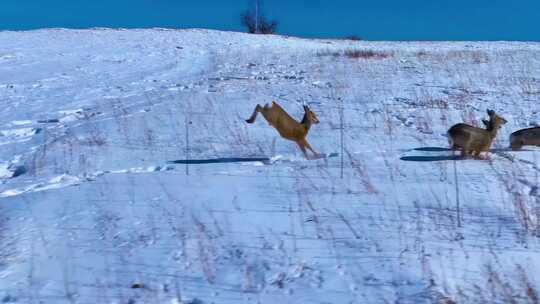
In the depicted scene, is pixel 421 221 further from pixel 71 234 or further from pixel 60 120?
pixel 60 120

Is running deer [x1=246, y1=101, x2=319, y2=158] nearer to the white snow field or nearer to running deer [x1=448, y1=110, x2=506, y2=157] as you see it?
the white snow field

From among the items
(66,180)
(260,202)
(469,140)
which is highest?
(469,140)

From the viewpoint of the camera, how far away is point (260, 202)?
18.0ft

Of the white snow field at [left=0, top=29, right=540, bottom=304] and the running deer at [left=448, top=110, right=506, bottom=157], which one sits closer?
the white snow field at [left=0, top=29, right=540, bottom=304]

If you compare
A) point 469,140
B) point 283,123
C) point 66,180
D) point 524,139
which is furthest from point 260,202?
point 524,139

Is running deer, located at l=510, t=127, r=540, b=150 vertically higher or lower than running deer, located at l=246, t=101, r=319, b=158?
lower

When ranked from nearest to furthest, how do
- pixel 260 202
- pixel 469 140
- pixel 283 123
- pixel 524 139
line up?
pixel 260 202 → pixel 469 140 → pixel 283 123 → pixel 524 139

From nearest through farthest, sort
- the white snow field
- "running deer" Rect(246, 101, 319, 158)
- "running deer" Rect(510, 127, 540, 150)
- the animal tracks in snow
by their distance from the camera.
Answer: the white snow field < the animal tracks in snow < "running deer" Rect(246, 101, 319, 158) < "running deer" Rect(510, 127, 540, 150)

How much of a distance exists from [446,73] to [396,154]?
28.3 ft

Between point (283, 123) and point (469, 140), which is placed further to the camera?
point (283, 123)

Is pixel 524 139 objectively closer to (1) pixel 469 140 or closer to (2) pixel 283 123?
(1) pixel 469 140

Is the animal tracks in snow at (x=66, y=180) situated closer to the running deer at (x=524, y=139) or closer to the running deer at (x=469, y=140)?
the running deer at (x=469, y=140)

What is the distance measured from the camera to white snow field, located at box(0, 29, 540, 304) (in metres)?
3.93

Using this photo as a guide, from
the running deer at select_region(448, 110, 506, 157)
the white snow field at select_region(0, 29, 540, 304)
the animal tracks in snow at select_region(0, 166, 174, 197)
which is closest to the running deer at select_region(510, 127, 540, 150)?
the white snow field at select_region(0, 29, 540, 304)
